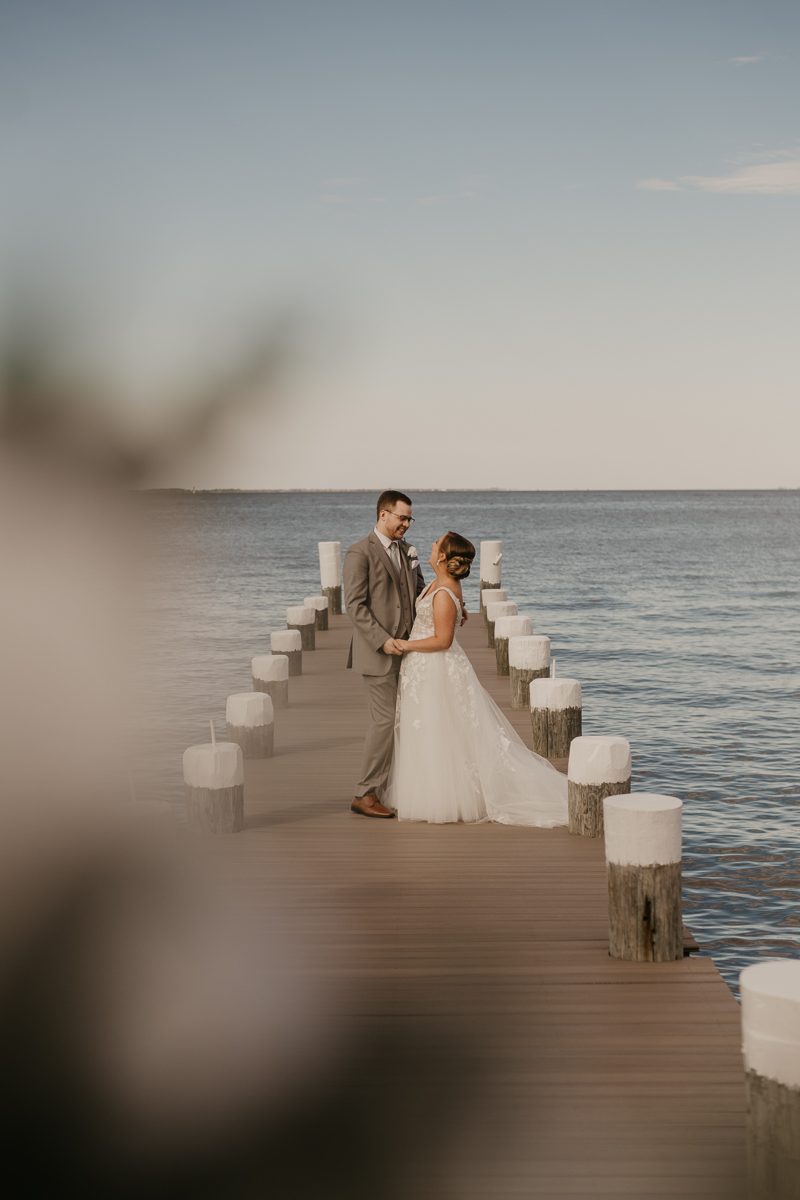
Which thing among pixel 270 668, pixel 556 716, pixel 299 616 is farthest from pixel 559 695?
pixel 299 616

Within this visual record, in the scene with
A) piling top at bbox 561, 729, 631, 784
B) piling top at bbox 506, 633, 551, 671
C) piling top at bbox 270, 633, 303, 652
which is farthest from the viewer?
piling top at bbox 270, 633, 303, 652

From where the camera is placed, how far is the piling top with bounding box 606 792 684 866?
545 centimetres

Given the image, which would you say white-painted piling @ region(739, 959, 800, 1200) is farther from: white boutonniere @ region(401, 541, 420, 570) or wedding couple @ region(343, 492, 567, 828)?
white boutonniere @ region(401, 541, 420, 570)

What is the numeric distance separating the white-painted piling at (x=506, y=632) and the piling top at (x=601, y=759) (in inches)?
275

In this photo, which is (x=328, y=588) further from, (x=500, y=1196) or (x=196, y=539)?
(x=196, y=539)

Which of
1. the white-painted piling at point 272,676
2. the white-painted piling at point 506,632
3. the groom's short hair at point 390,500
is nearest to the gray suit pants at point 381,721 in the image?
the groom's short hair at point 390,500

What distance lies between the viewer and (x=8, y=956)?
172 centimetres

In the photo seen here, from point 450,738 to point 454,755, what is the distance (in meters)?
0.15

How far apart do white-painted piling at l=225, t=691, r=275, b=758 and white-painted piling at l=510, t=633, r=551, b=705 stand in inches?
136

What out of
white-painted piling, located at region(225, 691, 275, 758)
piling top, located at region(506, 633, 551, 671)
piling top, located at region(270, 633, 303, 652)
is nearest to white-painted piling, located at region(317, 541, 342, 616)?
piling top, located at region(270, 633, 303, 652)

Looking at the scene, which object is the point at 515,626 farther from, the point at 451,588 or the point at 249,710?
the point at 451,588

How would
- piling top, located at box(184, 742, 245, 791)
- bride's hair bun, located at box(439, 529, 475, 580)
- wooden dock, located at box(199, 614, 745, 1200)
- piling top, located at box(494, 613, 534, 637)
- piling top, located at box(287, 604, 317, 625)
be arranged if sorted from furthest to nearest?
piling top, located at box(287, 604, 317, 625)
piling top, located at box(494, 613, 534, 637)
bride's hair bun, located at box(439, 529, 475, 580)
piling top, located at box(184, 742, 245, 791)
wooden dock, located at box(199, 614, 745, 1200)

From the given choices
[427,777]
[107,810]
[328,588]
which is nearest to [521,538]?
[328,588]

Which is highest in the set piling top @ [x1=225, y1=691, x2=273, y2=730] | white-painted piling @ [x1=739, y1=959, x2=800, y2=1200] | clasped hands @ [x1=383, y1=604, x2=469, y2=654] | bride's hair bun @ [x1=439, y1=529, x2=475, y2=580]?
bride's hair bun @ [x1=439, y1=529, x2=475, y2=580]
